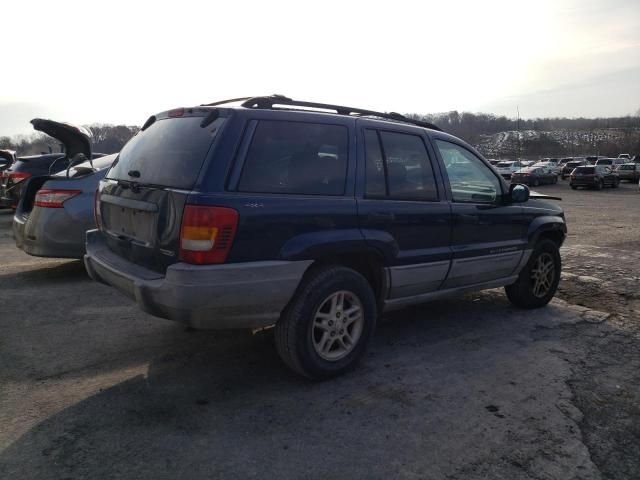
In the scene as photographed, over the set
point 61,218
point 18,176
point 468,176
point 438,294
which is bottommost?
point 438,294

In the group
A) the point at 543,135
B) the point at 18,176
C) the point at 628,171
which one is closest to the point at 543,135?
the point at 543,135

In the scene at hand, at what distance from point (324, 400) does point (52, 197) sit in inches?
172

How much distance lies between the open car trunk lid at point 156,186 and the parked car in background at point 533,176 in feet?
111

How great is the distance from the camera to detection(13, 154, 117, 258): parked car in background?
19.3 feet

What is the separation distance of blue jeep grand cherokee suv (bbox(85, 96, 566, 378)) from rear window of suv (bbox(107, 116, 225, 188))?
12 mm

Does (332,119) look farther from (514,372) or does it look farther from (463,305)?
(463,305)

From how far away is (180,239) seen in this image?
3.02 m

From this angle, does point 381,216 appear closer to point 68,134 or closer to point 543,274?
point 543,274

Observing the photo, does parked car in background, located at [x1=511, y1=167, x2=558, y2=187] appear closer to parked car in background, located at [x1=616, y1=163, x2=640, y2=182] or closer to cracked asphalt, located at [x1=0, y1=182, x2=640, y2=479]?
parked car in background, located at [x1=616, y1=163, x2=640, y2=182]

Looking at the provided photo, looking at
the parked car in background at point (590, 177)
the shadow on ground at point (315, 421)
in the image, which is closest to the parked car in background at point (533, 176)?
the parked car in background at point (590, 177)

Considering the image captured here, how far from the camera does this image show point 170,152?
3.40 meters

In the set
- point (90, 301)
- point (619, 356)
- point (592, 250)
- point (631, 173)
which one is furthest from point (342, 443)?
point (631, 173)

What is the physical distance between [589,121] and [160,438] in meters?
181

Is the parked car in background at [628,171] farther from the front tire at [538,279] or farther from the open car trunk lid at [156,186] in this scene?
the open car trunk lid at [156,186]
